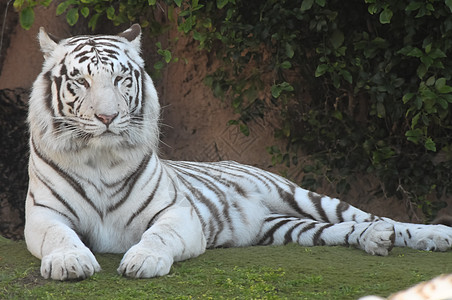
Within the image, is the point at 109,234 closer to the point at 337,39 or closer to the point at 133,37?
the point at 133,37

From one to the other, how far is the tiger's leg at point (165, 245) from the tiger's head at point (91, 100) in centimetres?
38

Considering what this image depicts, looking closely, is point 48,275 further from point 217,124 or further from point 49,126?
point 217,124

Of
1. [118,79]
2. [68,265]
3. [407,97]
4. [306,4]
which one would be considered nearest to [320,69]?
[306,4]

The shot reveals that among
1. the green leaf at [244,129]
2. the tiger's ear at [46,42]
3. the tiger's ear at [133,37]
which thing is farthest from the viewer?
the green leaf at [244,129]

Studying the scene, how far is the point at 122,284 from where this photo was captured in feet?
8.72

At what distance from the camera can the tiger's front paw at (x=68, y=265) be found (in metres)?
2.68

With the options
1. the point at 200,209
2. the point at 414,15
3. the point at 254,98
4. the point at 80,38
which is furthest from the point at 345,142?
the point at 80,38

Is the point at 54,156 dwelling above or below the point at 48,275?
above

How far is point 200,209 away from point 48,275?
3.97 feet

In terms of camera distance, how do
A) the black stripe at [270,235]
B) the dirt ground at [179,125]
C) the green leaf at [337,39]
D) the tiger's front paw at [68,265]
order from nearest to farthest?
the tiger's front paw at [68,265]
the black stripe at [270,235]
the green leaf at [337,39]
the dirt ground at [179,125]

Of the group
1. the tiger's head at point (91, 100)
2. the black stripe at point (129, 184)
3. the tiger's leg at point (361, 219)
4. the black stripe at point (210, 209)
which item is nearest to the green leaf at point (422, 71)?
the tiger's leg at point (361, 219)

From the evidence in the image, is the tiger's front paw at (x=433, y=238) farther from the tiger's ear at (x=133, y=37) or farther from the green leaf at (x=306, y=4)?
the tiger's ear at (x=133, y=37)

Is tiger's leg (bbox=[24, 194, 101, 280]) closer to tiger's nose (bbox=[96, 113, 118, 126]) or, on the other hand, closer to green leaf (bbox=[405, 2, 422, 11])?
tiger's nose (bbox=[96, 113, 118, 126])

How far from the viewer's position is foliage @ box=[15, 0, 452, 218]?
4.36m
